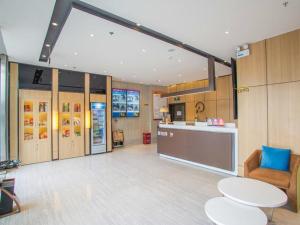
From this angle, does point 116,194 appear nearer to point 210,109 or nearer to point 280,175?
point 280,175

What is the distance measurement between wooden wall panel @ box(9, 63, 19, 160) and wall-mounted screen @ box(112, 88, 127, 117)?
3.87 meters

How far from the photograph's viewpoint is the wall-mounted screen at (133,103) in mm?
9055

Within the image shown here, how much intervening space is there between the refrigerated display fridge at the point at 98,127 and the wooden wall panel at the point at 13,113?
2.57 m

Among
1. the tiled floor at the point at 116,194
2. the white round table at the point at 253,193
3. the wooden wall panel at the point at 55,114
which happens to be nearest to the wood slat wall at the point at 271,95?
the tiled floor at the point at 116,194

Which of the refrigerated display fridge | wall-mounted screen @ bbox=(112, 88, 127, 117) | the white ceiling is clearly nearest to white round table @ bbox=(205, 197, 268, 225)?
the white ceiling

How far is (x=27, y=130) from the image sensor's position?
19.4ft

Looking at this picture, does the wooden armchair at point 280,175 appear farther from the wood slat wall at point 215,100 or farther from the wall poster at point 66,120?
the wall poster at point 66,120

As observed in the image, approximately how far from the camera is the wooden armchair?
284 cm

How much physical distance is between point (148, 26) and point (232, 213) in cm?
347

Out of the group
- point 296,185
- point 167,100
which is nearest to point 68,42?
point 296,185

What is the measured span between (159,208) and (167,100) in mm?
8452

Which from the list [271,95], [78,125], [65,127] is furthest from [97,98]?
[271,95]

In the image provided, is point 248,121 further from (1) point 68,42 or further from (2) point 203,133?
(1) point 68,42

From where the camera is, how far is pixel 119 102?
8688 millimetres
